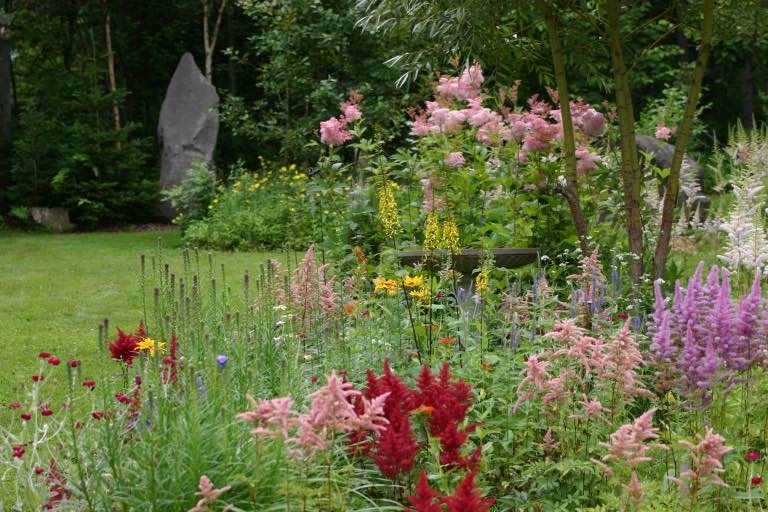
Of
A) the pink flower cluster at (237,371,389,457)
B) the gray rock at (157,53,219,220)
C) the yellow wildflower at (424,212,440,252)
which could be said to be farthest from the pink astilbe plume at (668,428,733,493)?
the gray rock at (157,53,219,220)

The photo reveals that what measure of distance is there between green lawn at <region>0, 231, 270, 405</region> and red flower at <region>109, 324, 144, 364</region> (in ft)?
1.95

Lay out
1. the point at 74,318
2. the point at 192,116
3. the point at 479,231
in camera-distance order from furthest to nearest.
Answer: the point at 192,116 → the point at 74,318 → the point at 479,231

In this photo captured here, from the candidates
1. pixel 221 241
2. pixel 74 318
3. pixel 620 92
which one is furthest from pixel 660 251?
pixel 221 241

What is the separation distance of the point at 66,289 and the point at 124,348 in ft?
19.1

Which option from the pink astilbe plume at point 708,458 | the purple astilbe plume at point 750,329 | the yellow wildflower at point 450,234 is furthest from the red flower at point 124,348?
the purple astilbe plume at point 750,329

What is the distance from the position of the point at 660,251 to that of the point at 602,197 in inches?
48.2

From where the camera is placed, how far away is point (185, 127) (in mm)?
14961

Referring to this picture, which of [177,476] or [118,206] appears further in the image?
[118,206]

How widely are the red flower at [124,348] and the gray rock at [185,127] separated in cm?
1186

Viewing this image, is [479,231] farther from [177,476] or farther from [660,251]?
[177,476]

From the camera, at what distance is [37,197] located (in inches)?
565

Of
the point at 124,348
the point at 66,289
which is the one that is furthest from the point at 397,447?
the point at 66,289

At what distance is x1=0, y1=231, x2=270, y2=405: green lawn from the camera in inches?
233

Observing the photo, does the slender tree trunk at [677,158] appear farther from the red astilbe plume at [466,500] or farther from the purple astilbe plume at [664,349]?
the red astilbe plume at [466,500]
